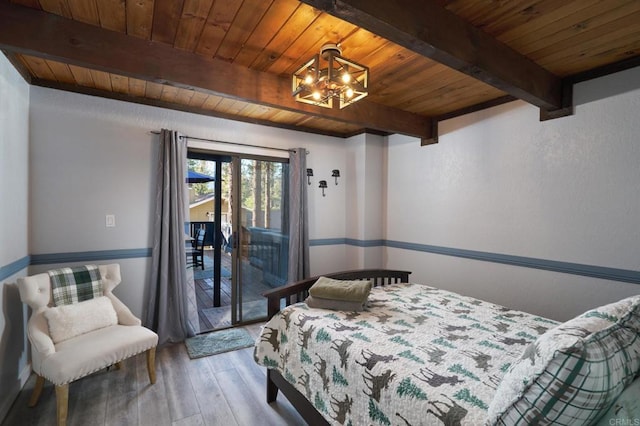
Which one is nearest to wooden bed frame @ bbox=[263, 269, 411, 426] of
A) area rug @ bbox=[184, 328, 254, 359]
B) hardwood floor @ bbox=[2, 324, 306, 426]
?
hardwood floor @ bbox=[2, 324, 306, 426]

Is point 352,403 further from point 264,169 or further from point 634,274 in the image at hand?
point 264,169

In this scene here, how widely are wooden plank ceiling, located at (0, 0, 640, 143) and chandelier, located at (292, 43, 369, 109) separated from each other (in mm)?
170

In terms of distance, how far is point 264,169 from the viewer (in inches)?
150

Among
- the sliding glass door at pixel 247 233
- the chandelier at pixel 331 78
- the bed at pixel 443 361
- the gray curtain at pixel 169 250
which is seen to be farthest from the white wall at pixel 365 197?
the chandelier at pixel 331 78

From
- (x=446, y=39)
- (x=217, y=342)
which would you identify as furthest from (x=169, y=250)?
(x=446, y=39)

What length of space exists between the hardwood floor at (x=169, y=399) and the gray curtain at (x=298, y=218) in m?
1.37

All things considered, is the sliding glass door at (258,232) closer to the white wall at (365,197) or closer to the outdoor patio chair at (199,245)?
the white wall at (365,197)

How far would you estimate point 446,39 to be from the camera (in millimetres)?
1673

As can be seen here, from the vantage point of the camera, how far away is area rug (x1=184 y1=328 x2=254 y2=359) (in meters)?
2.92

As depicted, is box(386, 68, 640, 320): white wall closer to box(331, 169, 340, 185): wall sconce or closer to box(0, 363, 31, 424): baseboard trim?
box(331, 169, 340, 185): wall sconce

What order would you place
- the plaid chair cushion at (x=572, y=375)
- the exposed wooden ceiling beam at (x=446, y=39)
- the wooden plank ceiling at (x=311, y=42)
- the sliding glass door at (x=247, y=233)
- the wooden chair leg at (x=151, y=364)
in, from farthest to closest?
the sliding glass door at (x=247, y=233) → the wooden chair leg at (x=151, y=364) → the wooden plank ceiling at (x=311, y=42) → the exposed wooden ceiling beam at (x=446, y=39) → the plaid chair cushion at (x=572, y=375)

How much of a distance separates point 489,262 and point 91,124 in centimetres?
413

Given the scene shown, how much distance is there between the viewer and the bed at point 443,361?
925mm

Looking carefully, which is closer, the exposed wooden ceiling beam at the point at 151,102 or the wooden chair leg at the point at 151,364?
the wooden chair leg at the point at 151,364
